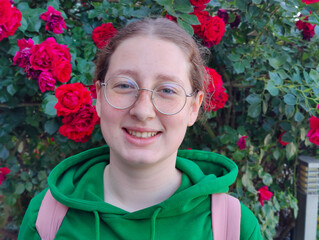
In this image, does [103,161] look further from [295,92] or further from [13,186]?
[295,92]

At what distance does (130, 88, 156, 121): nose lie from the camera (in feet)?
3.17

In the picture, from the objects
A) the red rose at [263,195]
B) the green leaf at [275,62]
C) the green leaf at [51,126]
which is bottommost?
the red rose at [263,195]

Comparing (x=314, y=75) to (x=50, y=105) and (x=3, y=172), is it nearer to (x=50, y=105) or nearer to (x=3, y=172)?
(x=50, y=105)

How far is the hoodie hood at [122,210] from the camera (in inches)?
41.8

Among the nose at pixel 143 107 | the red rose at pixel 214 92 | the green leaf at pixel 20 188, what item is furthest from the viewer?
the green leaf at pixel 20 188

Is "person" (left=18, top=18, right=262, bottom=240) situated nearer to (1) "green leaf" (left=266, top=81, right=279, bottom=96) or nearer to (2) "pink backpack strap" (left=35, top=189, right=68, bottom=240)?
(2) "pink backpack strap" (left=35, top=189, right=68, bottom=240)

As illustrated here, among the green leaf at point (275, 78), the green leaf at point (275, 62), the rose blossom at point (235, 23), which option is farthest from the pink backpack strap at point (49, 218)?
the rose blossom at point (235, 23)

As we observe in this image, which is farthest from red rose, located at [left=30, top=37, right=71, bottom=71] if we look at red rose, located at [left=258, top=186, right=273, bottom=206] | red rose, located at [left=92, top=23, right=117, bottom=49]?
red rose, located at [left=258, top=186, right=273, bottom=206]

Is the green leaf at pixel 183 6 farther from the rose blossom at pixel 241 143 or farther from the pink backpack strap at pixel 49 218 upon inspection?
the pink backpack strap at pixel 49 218

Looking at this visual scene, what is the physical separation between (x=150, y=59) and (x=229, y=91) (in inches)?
46.9

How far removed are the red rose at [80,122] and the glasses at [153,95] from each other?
38 centimetres

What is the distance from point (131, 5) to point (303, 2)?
84cm

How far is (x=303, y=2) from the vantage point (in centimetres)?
157

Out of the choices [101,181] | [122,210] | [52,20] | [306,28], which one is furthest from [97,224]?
[306,28]
